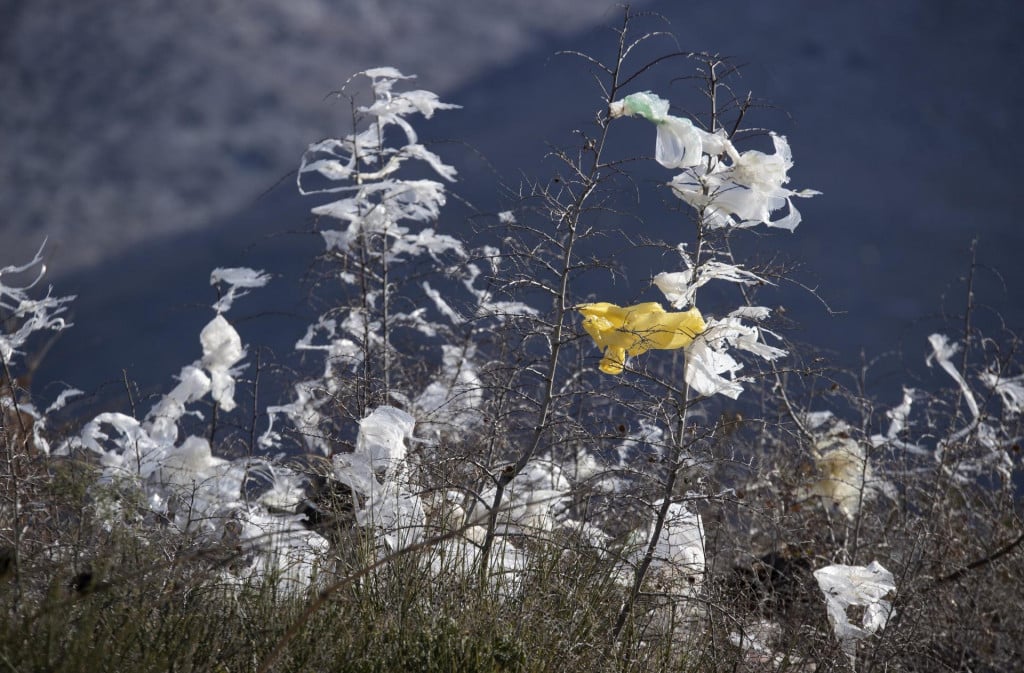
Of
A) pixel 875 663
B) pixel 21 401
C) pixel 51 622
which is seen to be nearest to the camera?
pixel 51 622

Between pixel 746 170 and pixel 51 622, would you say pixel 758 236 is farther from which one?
pixel 51 622

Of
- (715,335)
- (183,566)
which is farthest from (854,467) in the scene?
(183,566)

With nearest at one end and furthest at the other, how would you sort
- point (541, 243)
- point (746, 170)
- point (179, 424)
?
1. point (746, 170)
2. point (541, 243)
3. point (179, 424)

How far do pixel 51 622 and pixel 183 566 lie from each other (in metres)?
1.24

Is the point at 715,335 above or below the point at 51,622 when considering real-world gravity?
above

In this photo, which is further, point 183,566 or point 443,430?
point 443,430

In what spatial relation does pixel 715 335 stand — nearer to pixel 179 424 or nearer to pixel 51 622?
pixel 51 622

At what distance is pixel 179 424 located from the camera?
15.5ft

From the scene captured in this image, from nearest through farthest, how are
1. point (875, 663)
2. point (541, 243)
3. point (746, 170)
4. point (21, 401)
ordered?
point (746, 170), point (541, 243), point (875, 663), point (21, 401)

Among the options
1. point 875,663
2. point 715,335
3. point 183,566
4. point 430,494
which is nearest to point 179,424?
point 183,566

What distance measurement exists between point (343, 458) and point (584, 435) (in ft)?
2.61

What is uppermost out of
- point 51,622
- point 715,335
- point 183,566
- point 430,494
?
point 715,335

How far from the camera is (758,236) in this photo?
3.15 metres

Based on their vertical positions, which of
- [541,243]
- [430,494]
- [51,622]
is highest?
[541,243]
